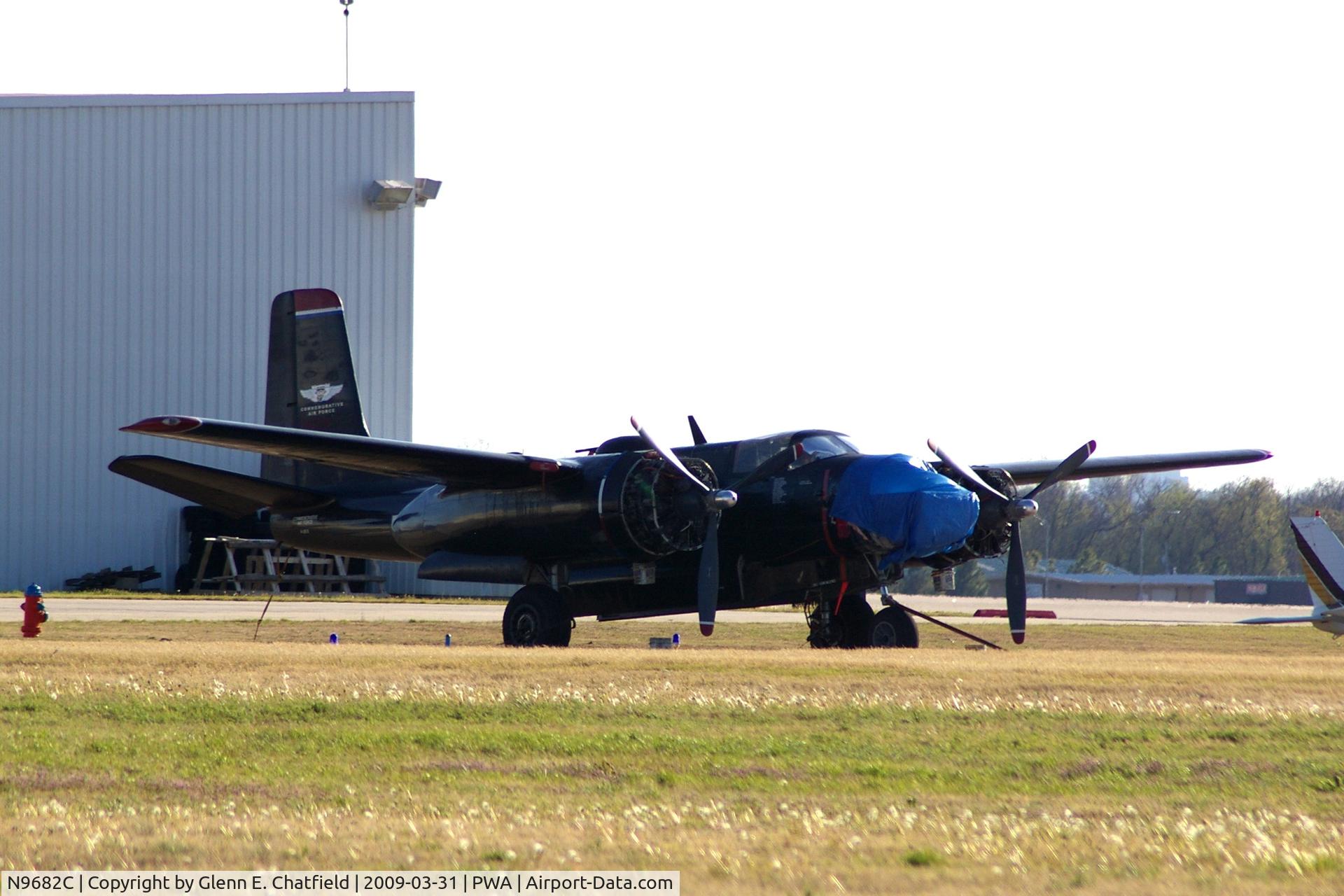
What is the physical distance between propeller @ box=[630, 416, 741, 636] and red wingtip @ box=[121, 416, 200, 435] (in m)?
6.32

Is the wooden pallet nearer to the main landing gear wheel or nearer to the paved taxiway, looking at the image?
the paved taxiway

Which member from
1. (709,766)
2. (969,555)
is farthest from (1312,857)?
(969,555)

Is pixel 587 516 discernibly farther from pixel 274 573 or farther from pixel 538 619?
pixel 274 573

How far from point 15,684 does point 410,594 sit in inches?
1548

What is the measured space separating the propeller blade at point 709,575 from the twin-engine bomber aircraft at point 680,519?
0.02 meters

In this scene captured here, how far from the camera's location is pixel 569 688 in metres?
15.0

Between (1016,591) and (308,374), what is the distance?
14241mm

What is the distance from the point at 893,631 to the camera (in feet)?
78.7

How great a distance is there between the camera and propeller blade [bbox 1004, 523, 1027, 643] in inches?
912

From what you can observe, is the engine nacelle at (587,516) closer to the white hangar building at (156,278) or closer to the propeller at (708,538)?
the propeller at (708,538)

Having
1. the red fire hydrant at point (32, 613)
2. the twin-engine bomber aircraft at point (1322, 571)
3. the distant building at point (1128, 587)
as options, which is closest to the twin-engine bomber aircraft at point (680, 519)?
the red fire hydrant at point (32, 613)

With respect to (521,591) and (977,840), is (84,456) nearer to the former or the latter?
(521,591)

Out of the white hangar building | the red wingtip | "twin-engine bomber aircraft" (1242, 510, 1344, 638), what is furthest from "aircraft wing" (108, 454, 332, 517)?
the white hangar building

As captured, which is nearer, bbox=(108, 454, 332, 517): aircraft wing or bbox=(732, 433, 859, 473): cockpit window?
bbox=(732, 433, 859, 473): cockpit window
